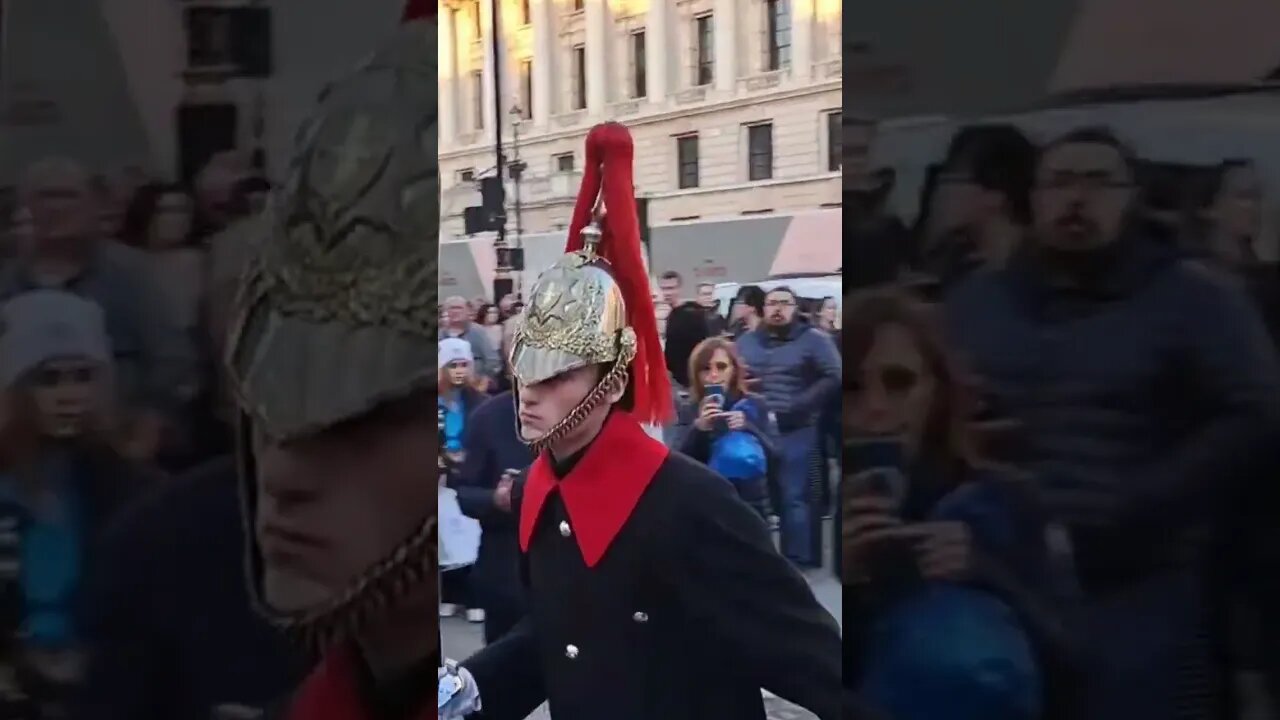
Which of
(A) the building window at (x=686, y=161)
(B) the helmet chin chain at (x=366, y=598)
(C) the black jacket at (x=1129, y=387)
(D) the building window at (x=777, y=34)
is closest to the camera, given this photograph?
(C) the black jacket at (x=1129, y=387)

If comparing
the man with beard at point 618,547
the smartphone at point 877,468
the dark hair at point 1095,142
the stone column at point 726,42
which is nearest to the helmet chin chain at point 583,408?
the man with beard at point 618,547

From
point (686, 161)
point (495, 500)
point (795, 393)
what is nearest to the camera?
point (795, 393)

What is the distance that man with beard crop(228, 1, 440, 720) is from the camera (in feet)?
6.83

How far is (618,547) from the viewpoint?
7.83ft

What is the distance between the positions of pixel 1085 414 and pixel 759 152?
76 centimetres

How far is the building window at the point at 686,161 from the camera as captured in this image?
2330mm

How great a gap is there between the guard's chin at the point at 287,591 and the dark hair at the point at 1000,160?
1317 mm

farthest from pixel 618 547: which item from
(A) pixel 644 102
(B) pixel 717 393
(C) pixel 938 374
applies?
(A) pixel 644 102

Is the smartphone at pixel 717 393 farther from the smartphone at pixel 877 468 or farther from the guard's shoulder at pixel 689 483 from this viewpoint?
the smartphone at pixel 877 468

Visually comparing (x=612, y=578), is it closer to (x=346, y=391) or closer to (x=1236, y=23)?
(x=346, y=391)

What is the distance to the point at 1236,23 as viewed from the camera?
202 centimetres

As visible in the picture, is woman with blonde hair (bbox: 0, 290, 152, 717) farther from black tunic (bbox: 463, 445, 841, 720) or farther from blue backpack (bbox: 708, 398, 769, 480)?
blue backpack (bbox: 708, 398, 769, 480)

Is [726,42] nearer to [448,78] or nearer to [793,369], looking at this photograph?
[448,78]

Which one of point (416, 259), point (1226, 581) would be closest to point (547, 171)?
point (416, 259)
